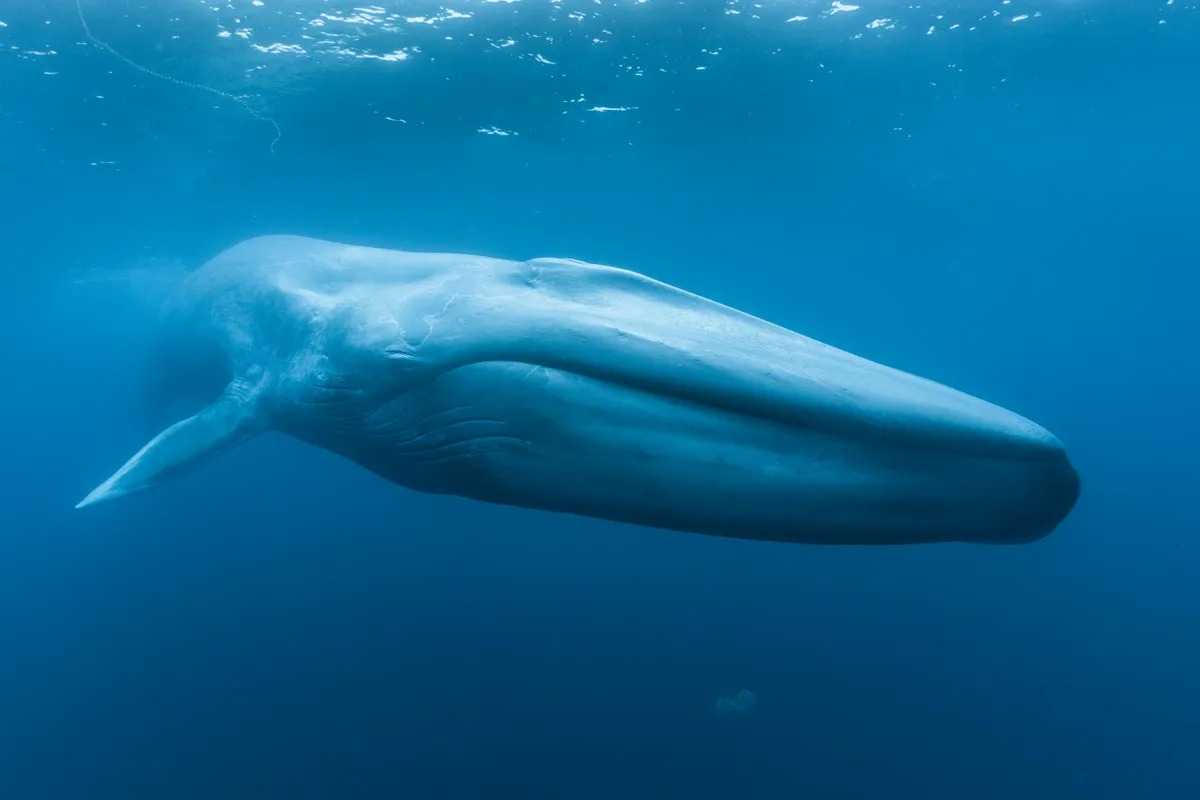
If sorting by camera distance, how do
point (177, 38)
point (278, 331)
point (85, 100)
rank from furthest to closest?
point (85, 100)
point (177, 38)
point (278, 331)

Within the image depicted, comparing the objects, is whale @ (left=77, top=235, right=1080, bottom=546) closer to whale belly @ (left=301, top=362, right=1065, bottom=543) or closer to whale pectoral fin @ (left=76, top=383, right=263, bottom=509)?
whale belly @ (left=301, top=362, right=1065, bottom=543)

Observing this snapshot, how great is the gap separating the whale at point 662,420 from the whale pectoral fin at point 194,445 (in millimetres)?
1659

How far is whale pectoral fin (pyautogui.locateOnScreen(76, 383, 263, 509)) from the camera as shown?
19.7ft

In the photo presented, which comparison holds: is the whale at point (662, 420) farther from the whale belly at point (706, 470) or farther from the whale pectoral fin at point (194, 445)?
the whale pectoral fin at point (194, 445)

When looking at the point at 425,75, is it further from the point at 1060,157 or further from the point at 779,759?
the point at 1060,157

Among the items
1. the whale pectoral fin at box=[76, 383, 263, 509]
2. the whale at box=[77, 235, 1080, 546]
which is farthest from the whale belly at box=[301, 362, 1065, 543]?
the whale pectoral fin at box=[76, 383, 263, 509]

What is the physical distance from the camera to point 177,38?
1488 cm

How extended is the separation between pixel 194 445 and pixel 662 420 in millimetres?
4859

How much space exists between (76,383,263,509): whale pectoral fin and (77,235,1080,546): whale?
166 cm

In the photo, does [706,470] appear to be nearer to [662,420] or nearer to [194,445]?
[662,420]

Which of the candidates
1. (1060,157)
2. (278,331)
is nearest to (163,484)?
(278,331)

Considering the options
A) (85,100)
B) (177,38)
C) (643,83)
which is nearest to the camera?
(177,38)

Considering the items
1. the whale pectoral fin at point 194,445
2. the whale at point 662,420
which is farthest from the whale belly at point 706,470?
the whale pectoral fin at point 194,445

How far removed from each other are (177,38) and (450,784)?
1571 centimetres
